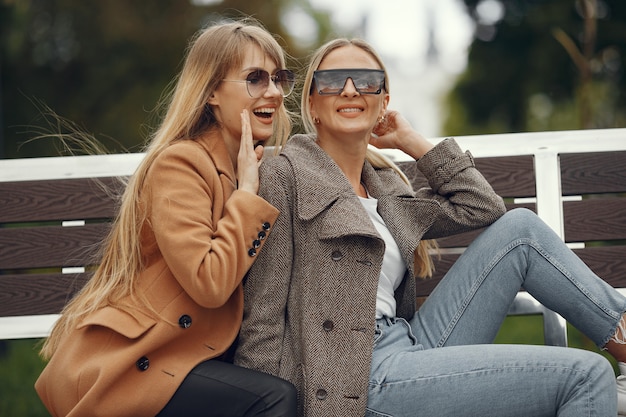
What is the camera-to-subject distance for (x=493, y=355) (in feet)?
8.59

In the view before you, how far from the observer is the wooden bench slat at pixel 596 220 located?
149 inches

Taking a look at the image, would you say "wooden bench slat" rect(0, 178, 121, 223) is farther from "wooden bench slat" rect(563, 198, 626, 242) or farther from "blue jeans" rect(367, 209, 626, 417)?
"wooden bench slat" rect(563, 198, 626, 242)

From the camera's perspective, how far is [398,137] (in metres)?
3.41

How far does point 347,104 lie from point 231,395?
3.51ft

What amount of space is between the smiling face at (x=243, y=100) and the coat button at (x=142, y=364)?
83 centimetres

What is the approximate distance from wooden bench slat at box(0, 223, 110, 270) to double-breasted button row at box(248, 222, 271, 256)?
125 cm

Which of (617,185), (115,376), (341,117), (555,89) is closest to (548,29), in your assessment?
(555,89)

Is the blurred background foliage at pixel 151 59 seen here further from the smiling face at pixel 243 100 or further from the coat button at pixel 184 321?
the coat button at pixel 184 321

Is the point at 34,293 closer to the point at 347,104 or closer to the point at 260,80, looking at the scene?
the point at 260,80

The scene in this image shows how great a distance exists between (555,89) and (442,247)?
9.45m

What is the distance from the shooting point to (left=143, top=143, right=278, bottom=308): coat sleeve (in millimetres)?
2582

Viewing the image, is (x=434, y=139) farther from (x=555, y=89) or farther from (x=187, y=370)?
(x=555, y=89)

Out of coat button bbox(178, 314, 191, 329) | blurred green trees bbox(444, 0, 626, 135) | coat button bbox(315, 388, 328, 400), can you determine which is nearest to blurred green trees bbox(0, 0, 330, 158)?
blurred green trees bbox(444, 0, 626, 135)

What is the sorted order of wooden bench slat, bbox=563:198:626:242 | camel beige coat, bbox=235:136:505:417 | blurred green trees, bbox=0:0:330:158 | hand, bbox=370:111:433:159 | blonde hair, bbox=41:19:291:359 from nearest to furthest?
camel beige coat, bbox=235:136:505:417, blonde hair, bbox=41:19:291:359, hand, bbox=370:111:433:159, wooden bench slat, bbox=563:198:626:242, blurred green trees, bbox=0:0:330:158
